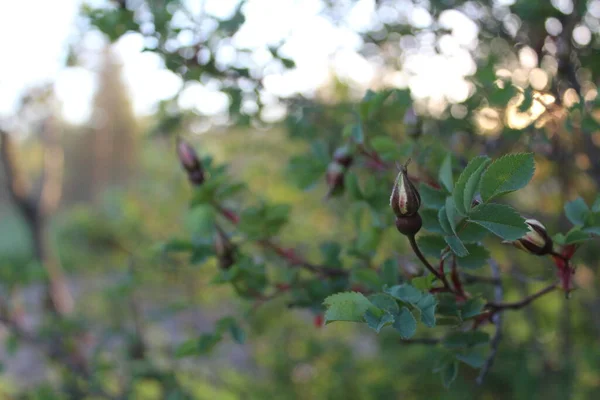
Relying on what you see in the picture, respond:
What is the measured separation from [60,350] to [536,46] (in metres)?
2.78

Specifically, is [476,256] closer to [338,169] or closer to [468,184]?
[468,184]

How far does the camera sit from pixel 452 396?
2334 mm

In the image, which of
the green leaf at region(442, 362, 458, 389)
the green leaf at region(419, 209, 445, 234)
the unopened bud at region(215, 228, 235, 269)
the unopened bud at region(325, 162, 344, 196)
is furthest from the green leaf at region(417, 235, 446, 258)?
the unopened bud at region(215, 228, 235, 269)

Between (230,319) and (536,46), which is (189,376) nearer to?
(230,319)

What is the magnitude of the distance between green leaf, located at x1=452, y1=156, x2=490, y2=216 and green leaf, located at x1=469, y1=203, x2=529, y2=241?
0.05 ft

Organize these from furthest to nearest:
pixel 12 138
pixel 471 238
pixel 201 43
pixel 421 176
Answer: pixel 12 138, pixel 201 43, pixel 421 176, pixel 471 238

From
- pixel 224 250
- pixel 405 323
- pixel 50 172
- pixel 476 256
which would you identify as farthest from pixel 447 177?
pixel 50 172

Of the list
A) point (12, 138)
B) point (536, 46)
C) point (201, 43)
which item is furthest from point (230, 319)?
point (12, 138)

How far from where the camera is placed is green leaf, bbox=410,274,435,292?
3.07ft

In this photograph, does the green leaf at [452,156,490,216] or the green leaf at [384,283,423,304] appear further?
the green leaf at [384,283,423,304]

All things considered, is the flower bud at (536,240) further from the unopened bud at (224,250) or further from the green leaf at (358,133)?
the unopened bud at (224,250)

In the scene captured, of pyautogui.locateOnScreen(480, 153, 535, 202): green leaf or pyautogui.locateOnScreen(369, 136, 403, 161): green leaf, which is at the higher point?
pyautogui.locateOnScreen(480, 153, 535, 202): green leaf

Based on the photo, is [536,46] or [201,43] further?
[536,46]

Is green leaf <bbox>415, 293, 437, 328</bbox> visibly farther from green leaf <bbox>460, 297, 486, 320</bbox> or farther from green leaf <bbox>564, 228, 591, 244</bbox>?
green leaf <bbox>564, 228, 591, 244</bbox>
